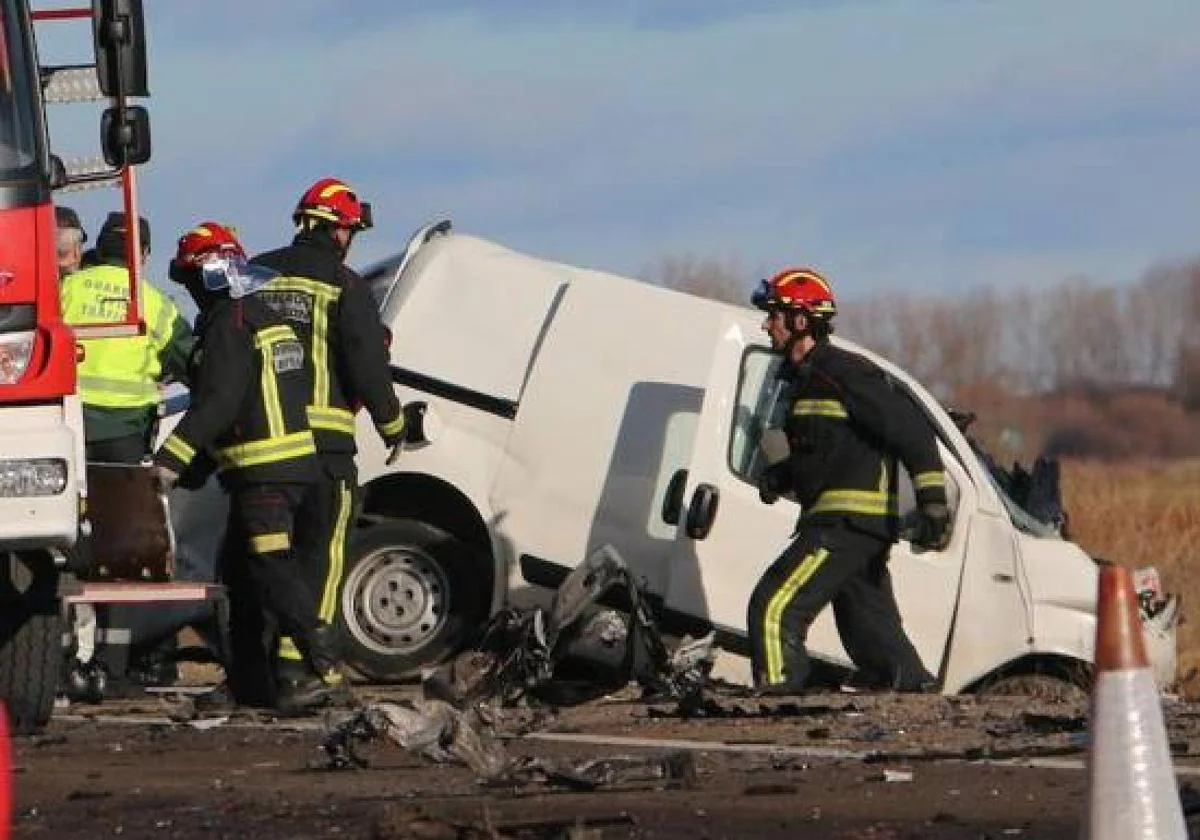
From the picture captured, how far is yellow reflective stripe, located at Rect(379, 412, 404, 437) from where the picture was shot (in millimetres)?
12156

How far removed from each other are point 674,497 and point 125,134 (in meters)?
3.76

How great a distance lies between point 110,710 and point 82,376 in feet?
5.76

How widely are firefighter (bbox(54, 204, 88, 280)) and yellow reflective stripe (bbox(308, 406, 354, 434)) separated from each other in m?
1.47

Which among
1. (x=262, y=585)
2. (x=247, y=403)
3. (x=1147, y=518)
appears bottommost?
(x=1147, y=518)

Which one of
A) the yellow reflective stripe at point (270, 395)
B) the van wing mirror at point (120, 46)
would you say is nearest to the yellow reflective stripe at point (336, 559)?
the yellow reflective stripe at point (270, 395)

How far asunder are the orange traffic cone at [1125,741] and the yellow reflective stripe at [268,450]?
611 centimetres

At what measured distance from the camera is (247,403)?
11.8m

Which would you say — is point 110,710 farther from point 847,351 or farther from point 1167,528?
point 1167,528

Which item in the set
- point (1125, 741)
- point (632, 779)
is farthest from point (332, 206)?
point (1125, 741)

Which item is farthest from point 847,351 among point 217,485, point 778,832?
point 778,832

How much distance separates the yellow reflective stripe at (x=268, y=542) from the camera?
38.3 ft

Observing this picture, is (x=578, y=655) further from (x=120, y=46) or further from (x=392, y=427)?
(x=120, y=46)

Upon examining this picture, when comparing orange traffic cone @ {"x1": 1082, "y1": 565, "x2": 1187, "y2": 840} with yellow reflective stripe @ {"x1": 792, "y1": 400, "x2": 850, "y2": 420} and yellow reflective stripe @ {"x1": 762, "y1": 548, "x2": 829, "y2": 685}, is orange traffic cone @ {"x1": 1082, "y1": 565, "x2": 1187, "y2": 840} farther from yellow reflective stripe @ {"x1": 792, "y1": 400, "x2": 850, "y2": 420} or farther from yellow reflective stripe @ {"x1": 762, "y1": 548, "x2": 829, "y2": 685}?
yellow reflective stripe @ {"x1": 792, "y1": 400, "x2": 850, "y2": 420}

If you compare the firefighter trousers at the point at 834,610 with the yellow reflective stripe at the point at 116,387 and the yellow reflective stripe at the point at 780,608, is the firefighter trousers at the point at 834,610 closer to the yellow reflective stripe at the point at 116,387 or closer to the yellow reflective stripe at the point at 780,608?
the yellow reflective stripe at the point at 780,608
